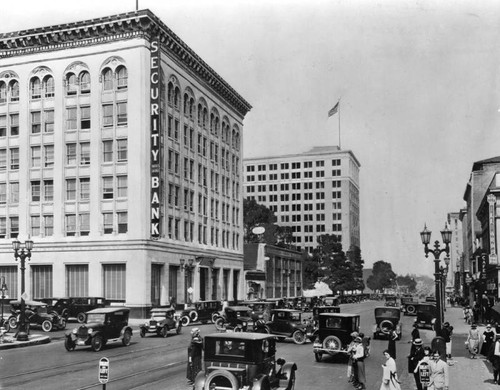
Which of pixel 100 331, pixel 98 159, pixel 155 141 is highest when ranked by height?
pixel 155 141

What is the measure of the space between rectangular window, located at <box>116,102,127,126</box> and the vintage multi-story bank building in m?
0.09

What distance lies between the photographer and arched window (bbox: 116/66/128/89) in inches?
2160

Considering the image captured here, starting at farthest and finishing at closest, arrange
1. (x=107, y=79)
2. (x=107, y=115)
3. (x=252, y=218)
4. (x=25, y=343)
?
(x=252, y=218), (x=107, y=79), (x=107, y=115), (x=25, y=343)

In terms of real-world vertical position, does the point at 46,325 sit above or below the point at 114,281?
below

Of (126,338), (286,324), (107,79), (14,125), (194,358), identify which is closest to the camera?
(194,358)

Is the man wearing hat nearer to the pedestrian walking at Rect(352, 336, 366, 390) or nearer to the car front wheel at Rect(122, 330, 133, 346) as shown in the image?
the pedestrian walking at Rect(352, 336, 366, 390)

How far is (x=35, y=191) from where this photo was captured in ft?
187

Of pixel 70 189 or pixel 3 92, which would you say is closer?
pixel 70 189

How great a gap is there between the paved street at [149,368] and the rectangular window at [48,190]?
26.6m

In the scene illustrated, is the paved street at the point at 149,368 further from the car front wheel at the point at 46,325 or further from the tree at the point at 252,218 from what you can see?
the tree at the point at 252,218

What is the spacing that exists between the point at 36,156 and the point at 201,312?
23.2 m

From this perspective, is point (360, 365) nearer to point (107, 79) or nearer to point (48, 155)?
point (107, 79)

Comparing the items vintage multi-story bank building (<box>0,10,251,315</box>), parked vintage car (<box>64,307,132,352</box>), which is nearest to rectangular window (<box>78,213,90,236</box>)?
vintage multi-story bank building (<box>0,10,251,315</box>)

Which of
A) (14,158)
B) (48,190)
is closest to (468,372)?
(48,190)
